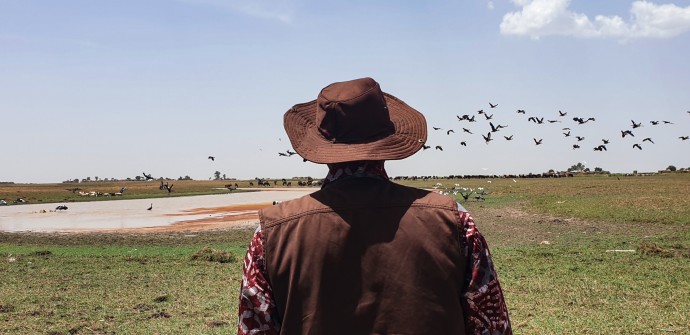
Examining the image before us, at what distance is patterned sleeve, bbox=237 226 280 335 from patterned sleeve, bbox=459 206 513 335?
2.71ft

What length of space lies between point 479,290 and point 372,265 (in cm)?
47

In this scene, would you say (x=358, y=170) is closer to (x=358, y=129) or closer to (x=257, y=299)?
(x=358, y=129)

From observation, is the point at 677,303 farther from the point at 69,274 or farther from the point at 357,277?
the point at 69,274

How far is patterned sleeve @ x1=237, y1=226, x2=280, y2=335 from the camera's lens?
2.79 meters

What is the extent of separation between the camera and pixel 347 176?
287cm

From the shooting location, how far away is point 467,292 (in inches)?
109

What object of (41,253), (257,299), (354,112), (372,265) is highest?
(354,112)

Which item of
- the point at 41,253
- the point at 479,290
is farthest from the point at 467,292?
the point at 41,253

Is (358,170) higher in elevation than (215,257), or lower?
higher

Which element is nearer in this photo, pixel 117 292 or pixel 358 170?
pixel 358 170

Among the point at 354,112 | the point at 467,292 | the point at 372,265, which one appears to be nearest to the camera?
the point at 372,265

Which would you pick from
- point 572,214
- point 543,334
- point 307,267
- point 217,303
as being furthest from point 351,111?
point 572,214

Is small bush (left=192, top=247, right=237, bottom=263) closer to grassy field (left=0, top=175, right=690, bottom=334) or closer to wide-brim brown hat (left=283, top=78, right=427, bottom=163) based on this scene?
grassy field (left=0, top=175, right=690, bottom=334)

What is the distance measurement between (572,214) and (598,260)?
15.5 m
